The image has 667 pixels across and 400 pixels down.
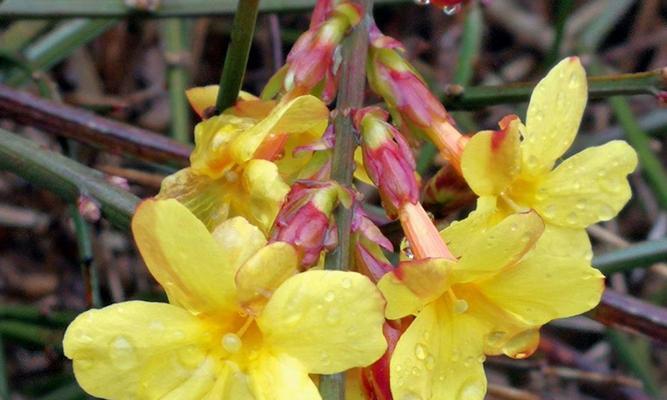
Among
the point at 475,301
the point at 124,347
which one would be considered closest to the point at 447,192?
the point at 475,301

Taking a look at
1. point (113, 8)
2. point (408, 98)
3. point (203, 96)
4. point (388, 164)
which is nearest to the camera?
point (388, 164)

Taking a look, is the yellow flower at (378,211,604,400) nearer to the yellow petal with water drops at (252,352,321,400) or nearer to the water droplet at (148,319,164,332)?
the yellow petal with water drops at (252,352,321,400)

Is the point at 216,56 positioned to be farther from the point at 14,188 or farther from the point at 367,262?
the point at 367,262

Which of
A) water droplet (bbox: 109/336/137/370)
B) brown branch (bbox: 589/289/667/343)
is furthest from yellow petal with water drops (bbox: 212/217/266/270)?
brown branch (bbox: 589/289/667/343)

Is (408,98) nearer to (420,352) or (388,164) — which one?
(388,164)

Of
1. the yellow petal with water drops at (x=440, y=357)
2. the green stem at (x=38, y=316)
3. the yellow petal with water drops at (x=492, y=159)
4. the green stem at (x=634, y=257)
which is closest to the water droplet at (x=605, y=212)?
the yellow petal with water drops at (x=492, y=159)

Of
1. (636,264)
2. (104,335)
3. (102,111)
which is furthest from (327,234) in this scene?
(102,111)
